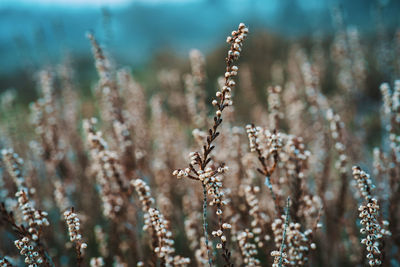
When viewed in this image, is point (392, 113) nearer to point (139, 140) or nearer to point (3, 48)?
point (139, 140)

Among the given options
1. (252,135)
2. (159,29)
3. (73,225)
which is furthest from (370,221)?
(159,29)

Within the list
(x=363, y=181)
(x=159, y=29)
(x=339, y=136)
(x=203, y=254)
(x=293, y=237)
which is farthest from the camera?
(x=159, y=29)

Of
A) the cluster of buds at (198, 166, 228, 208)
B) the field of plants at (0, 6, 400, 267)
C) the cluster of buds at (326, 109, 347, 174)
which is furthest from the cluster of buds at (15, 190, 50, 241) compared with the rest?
the cluster of buds at (326, 109, 347, 174)

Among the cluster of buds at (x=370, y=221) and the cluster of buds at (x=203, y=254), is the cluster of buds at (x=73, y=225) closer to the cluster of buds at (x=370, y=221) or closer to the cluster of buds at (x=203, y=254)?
the cluster of buds at (x=203, y=254)

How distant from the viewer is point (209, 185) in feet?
6.55

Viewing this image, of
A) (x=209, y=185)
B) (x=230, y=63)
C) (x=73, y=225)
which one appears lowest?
(x=73, y=225)

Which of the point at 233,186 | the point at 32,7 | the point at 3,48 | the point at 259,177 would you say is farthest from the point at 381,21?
the point at 32,7

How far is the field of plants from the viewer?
228 cm

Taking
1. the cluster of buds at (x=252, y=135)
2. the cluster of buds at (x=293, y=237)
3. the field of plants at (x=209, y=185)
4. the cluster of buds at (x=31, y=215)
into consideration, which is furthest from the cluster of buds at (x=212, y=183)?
the cluster of buds at (x=31, y=215)

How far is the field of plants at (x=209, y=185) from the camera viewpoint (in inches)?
89.9

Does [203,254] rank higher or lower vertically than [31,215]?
lower

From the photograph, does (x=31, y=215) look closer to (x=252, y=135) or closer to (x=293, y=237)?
(x=252, y=135)

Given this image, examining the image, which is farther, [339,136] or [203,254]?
[339,136]

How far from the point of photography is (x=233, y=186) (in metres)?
3.84
